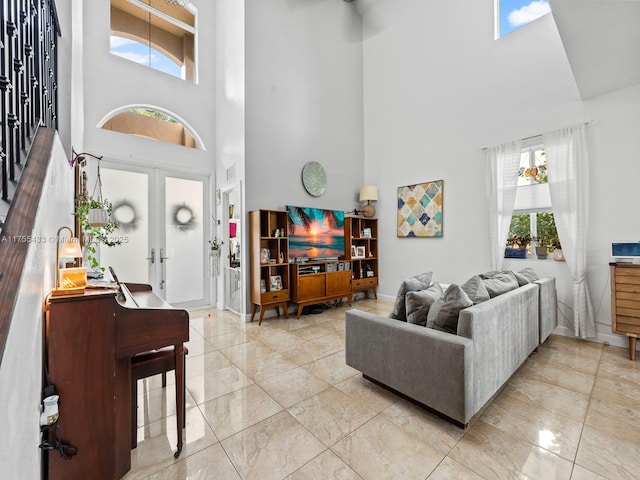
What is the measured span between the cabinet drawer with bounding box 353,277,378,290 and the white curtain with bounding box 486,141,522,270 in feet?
7.20

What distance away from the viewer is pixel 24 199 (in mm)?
824

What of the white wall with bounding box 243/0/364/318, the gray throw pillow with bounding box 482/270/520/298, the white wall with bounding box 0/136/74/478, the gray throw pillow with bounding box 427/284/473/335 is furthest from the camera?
the white wall with bounding box 243/0/364/318

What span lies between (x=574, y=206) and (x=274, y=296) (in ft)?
13.6

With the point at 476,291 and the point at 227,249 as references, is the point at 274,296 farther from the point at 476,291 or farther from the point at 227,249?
the point at 476,291

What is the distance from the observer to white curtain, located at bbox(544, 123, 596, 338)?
11.2 ft

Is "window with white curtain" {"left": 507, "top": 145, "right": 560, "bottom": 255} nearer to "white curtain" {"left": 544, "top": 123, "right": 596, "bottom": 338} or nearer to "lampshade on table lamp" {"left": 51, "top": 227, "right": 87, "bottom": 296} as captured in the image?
"white curtain" {"left": 544, "top": 123, "right": 596, "bottom": 338}

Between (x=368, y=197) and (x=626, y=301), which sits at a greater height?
(x=368, y=197)

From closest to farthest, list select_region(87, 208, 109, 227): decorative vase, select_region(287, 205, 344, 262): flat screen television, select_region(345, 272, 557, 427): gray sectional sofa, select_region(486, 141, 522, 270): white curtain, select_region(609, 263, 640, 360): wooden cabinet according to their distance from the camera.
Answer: select_region(345, 272, 557, 427): gray sectional sofa < select_region(87, 208, 109, 227): decorative vase < select_region(609, 263, 640, 360): wooden cabinet < select_region(486, 141, 522, 270): white curtain < select_region(287, 205, 344, 262): flat screen television

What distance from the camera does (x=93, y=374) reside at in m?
1.35

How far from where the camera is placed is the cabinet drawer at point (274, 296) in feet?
13.8

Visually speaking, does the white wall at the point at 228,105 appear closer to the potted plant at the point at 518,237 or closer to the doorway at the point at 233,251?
the doorway at the point at 233,251

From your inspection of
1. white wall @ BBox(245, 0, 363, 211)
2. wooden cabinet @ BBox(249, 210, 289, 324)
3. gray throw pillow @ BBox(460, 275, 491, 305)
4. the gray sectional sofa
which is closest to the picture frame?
wooden cabinet @ BBox(249, 210, 289, 324)

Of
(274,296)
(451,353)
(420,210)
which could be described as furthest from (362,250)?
(451,353)

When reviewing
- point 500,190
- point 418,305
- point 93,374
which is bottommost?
point 93,374
